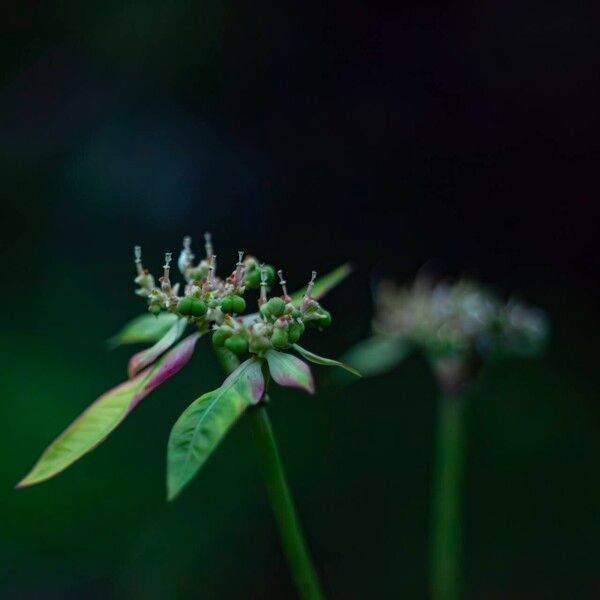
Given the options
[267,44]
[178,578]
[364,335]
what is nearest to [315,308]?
[178,578]

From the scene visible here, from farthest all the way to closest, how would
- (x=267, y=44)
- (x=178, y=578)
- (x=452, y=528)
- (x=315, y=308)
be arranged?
(x=267, y=44), (x=178, y=578), (x=452, y=528), (x=315, y=308)

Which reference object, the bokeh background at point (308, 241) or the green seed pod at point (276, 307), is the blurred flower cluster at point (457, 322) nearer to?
the green seed pod at point (276, 307)

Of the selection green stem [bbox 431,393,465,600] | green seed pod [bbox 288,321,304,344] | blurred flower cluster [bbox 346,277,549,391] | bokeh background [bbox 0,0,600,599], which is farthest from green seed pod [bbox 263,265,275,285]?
bokeh background [bbox 0,0,600,599]

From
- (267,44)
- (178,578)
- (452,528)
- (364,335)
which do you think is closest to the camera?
(452,528)

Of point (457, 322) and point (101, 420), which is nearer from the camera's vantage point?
point (101, 420)

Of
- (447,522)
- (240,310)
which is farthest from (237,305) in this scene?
(447,522)

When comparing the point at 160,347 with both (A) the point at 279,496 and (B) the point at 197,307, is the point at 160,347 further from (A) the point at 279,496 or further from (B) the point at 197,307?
(A) the point at 279,496

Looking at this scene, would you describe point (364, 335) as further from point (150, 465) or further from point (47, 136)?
point (47, 136)
